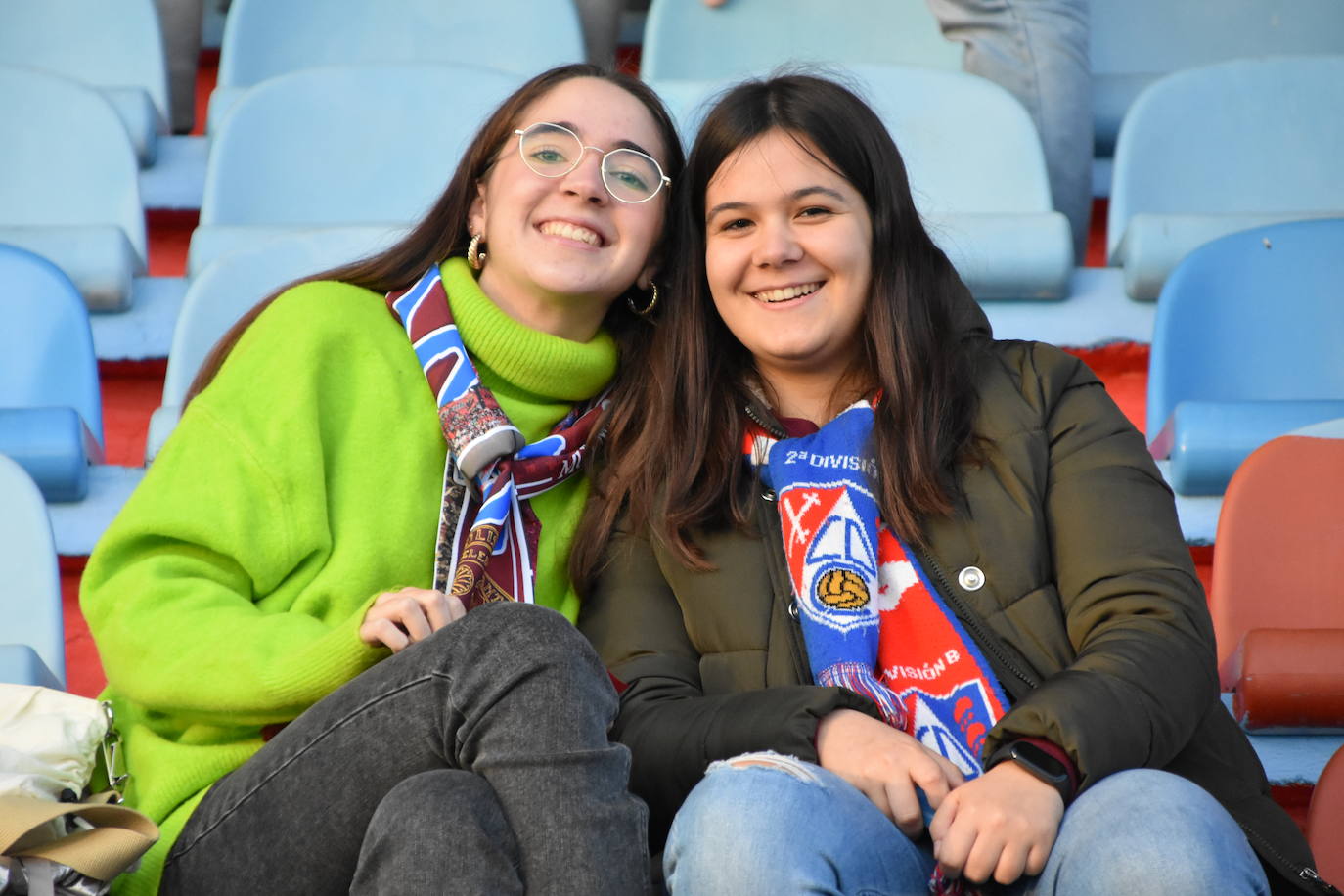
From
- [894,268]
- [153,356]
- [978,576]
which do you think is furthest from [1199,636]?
[153,356]

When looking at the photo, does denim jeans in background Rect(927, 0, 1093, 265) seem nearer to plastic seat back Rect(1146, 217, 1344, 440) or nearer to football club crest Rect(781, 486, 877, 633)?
plastic seat back Rect(1146, 217, 1344, 440)

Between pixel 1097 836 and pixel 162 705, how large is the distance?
2.71 feet

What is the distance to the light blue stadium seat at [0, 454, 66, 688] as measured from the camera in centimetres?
184

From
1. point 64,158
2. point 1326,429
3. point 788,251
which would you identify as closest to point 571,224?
point 788,251

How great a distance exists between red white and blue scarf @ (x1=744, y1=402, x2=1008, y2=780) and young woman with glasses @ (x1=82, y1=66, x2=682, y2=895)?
0.28 m

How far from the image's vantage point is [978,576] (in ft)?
5.13

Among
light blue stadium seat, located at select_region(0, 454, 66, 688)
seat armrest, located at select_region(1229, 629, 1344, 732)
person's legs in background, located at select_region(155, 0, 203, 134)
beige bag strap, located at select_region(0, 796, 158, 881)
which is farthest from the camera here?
person's legs in background, located at select_region(155, 0, 203, 134)

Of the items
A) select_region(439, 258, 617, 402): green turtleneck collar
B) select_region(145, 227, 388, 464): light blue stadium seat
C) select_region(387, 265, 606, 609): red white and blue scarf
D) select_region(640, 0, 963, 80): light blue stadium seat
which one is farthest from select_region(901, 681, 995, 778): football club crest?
select_region(640, 0, 963, 80): light blue stadium seat

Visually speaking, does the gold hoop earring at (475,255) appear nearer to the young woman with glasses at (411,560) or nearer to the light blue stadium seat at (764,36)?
the young woman with glasses at (411,560)

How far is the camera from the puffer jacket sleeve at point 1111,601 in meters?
1.33

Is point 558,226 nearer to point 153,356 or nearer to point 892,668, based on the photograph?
point 892,668

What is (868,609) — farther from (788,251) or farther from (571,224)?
(571,224)

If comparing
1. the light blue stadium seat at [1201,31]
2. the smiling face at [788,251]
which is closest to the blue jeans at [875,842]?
the smiling face at [788,251]

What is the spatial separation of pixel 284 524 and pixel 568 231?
0.48m
